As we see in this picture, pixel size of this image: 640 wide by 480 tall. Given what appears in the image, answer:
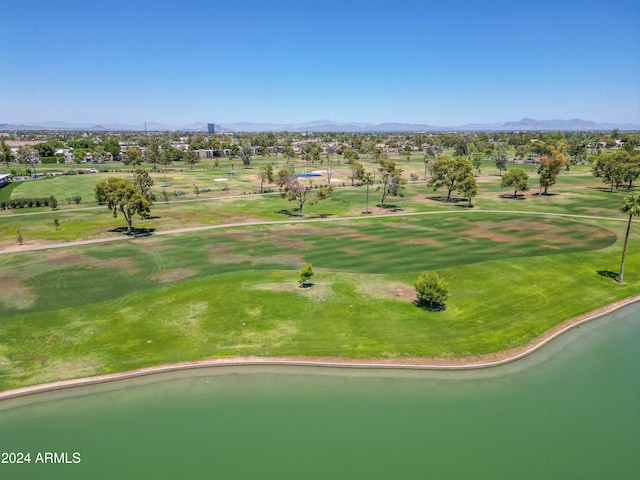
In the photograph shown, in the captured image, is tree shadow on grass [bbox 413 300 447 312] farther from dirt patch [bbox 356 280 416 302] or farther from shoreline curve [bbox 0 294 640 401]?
shoreline curve [bbox 0 294 640 401]

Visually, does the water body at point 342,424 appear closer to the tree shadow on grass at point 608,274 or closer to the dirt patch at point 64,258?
the tree shadow on grass at point 608,274

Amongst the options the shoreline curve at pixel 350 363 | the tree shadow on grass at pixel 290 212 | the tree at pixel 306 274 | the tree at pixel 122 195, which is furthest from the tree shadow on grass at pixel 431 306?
the tree at pixel 122 195

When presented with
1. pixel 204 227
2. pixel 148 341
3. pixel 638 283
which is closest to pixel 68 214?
pixel 204 227

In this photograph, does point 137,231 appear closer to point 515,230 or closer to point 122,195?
point 122,195

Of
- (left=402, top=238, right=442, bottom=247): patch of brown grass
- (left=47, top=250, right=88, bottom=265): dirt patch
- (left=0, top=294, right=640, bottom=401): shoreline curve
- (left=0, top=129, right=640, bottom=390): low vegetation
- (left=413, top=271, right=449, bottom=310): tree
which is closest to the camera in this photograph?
(left=0, top=294, right=640, bottom=401): shoreline curve

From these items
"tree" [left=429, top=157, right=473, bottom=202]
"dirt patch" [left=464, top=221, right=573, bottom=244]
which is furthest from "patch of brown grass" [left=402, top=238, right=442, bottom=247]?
Answer: "tree" [left=429, top=157, right=473, bottom=202]

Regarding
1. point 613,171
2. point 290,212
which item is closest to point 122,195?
point 290,212

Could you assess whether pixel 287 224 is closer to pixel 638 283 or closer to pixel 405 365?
pixel 405 365
